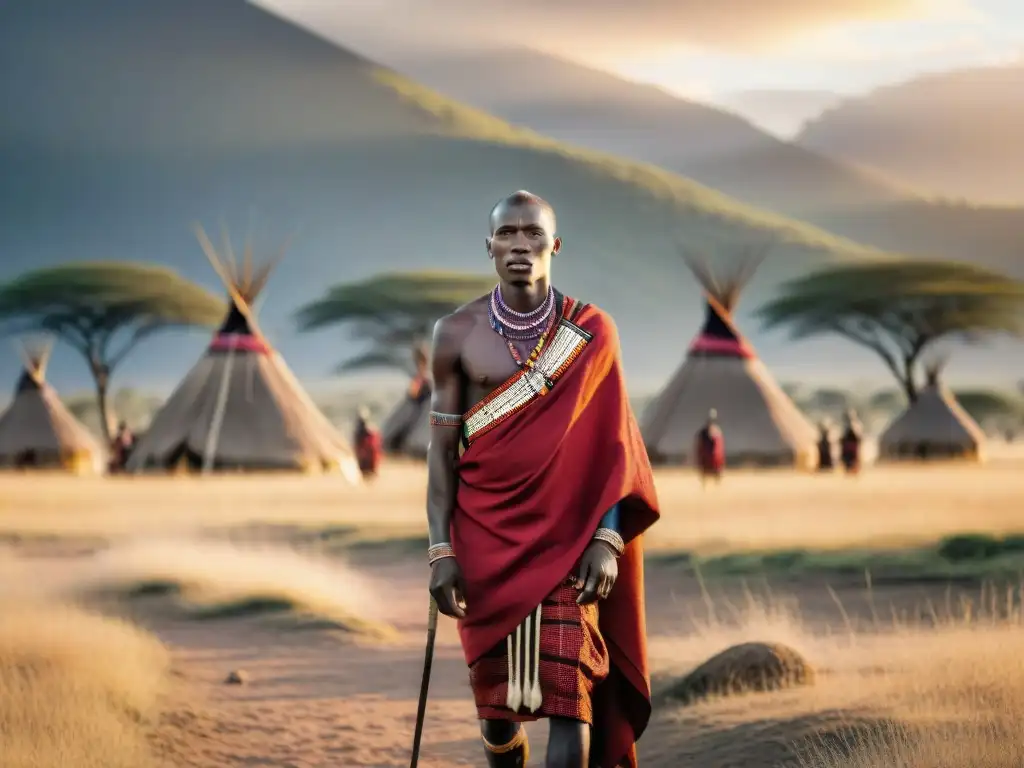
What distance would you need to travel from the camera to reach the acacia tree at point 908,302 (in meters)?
37.9

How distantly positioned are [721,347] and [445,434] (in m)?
22.6

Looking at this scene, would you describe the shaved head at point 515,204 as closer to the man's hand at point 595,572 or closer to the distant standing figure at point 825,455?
the man's hand at point 595,572

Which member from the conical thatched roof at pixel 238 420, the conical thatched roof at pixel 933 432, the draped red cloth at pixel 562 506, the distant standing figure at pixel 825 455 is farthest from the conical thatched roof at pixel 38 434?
the draped red cloth at pixel 562 506

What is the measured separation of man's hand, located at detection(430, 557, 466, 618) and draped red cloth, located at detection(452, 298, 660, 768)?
0.04 metres

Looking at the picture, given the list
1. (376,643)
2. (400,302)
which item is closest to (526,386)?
(376,643)

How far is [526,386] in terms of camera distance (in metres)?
4.46

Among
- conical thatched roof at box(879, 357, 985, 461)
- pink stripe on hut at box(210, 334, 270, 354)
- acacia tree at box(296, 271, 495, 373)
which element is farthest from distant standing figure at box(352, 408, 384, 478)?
acacia tree at box(296, 271, 495, 373)

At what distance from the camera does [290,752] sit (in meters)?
6.77

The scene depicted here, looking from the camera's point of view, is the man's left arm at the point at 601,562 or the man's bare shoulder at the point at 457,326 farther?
the man's bare shoulder at the point at 457,326

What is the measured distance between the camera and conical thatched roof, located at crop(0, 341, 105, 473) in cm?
2850

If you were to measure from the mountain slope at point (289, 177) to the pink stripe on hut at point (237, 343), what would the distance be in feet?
294

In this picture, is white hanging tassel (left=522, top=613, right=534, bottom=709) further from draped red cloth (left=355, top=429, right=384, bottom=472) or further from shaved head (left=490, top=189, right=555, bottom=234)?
draped red cloth (left=355, top=429, right=384, bottom=472)

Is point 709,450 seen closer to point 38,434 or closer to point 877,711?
point 38,434

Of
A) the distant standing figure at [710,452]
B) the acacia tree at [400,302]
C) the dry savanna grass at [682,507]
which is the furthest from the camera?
the acacia tree at [400,302]
